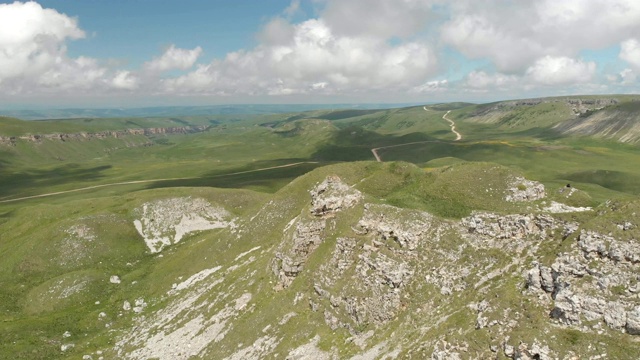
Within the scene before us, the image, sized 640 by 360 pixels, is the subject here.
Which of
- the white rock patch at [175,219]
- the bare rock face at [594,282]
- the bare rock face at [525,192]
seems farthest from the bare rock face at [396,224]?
the white rock patch at [175,219]

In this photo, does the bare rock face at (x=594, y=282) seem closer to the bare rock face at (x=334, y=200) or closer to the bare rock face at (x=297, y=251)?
the bare rock face at (x=334, y=200)

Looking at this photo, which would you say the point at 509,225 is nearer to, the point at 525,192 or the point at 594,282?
the point at 594,282

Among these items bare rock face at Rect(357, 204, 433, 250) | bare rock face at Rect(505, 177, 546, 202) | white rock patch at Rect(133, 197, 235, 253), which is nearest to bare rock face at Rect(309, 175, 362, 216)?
bare rock face at Rect(357, 204, 433, 250)

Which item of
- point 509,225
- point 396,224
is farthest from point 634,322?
point 396,224

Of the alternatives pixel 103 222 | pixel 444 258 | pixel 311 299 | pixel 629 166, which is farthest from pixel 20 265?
pixel 629 166

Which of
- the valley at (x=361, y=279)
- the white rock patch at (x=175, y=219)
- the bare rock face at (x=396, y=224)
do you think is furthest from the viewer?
the white rock patch at (x=175, y=219)

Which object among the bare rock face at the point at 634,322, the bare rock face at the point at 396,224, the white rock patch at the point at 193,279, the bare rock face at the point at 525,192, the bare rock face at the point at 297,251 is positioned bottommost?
the white rock patch at the point at 193,279

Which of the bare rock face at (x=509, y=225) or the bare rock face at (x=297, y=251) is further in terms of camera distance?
the bare rock face at (x=297, y=251)
